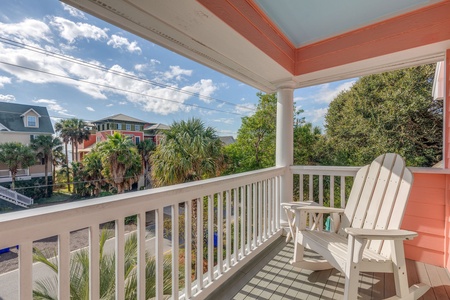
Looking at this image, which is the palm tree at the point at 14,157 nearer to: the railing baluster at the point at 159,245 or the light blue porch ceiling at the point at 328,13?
the railing baluster at the point at 159,245

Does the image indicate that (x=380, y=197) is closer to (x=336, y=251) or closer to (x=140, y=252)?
(x=336, y=251)

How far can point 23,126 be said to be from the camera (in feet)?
3.21

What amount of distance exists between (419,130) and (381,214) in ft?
11.5

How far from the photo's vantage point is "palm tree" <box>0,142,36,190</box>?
91cm

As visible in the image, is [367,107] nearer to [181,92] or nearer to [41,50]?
[181,92]

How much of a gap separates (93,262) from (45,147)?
0.61 metres

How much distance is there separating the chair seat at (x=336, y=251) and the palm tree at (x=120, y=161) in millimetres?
1567

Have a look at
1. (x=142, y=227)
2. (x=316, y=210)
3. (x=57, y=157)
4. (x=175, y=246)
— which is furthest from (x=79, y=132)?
(x=316, y=210)

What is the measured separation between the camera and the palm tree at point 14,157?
91 centimetres

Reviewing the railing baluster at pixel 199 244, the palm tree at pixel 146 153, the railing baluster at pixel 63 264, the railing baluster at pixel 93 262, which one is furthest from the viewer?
the railing baluster at pixel 199 244

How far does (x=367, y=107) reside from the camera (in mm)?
A: 6188

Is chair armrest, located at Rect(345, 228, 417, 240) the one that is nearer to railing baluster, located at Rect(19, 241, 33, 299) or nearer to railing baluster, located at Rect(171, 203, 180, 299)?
railing baluster, located at Rect(171, 203, 180, 299)

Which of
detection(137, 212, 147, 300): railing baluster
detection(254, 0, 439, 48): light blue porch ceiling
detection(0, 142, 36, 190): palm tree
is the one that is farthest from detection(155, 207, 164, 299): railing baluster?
detection(254, 0, 439, 48): light blue porch ceiling

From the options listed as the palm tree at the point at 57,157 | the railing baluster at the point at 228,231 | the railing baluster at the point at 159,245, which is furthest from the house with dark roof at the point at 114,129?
the railing baluster at the point at 228,231
